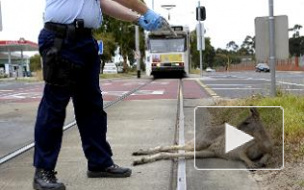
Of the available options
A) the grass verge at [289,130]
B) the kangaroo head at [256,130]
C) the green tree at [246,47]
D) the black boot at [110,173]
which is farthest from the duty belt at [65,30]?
the green tree at [246,47]

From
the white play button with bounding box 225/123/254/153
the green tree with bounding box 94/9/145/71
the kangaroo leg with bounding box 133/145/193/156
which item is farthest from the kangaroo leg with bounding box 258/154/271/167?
the green tree with bounding box 94/9/145/71

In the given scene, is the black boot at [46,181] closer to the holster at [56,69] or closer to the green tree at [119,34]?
the holster at [56,69]

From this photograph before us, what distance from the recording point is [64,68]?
4488 mm

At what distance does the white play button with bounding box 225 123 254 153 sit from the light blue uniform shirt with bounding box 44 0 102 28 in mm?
1734

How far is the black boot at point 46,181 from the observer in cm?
459

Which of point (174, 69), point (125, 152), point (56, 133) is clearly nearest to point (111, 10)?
point (56, 133)

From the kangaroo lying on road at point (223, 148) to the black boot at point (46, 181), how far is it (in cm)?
122

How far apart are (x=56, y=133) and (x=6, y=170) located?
1.28 m

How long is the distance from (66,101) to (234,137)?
1.67 meters

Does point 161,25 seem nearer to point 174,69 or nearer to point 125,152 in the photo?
point 125,152

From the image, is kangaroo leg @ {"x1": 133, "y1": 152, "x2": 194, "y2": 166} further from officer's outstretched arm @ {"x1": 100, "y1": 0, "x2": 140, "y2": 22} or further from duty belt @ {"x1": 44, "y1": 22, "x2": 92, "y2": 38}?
duty belt @ {"x1": 44, "y1": 22, "x2": 92, "y2": 38}

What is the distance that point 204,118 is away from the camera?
263 inches

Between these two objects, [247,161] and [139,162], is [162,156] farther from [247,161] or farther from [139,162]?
[247,161]

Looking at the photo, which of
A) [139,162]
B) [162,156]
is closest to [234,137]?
[162,156]
